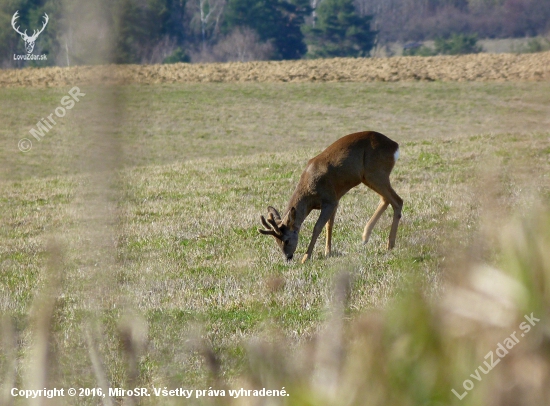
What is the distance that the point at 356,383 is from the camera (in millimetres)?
1624

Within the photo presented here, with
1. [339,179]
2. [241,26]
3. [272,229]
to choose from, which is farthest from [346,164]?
[241,26]

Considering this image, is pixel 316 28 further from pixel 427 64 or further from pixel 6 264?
pixel 6 264

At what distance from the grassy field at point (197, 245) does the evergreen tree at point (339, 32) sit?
4210cm

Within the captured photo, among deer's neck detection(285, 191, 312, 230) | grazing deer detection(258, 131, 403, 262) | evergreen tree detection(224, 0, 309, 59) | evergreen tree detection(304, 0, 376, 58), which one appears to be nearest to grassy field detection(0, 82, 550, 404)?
grazing deer detection(258, 131, 403, 262)

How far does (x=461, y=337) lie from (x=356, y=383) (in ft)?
0.82

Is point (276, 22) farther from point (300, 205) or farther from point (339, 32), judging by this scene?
point (300, 205)

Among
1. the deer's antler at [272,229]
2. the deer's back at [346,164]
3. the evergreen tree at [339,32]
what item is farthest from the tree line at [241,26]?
the deer's antler at [272,229]

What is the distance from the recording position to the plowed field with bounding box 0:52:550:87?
134 ft

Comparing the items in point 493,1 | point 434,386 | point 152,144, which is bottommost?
point 152,144

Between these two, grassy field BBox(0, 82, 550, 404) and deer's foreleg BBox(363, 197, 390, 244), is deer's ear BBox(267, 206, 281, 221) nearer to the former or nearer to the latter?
grassy field BBox(0, 82, 550, 404)

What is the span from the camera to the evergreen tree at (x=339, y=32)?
68.6m

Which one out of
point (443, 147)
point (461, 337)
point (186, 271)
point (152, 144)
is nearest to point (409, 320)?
point (461, 337)

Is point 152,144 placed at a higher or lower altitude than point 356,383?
lower

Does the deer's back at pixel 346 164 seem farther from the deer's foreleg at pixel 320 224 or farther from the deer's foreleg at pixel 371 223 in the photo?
the deer's foreleg at pixel 371 223
